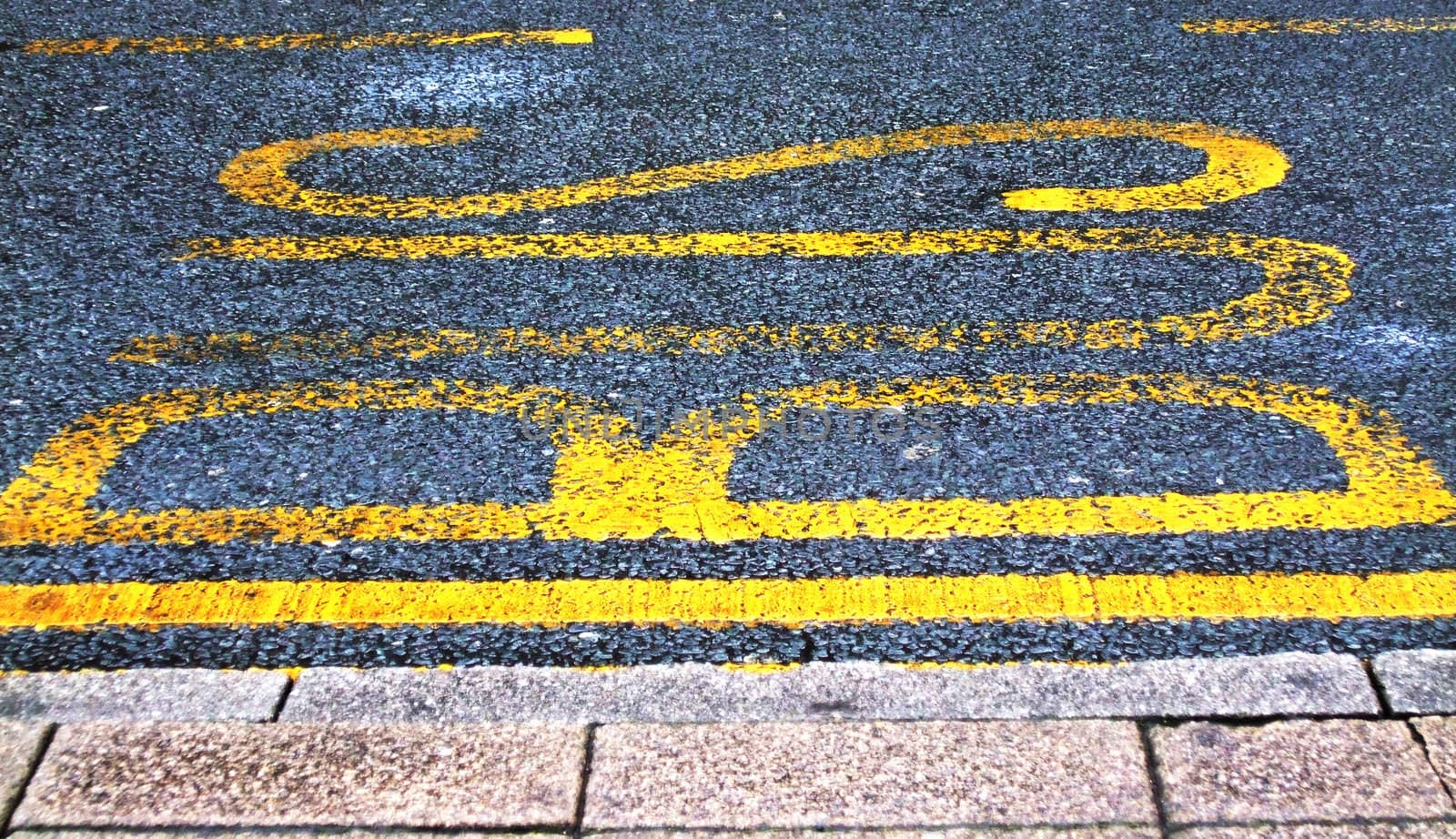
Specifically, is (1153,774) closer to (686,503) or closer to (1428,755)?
(1428,755)

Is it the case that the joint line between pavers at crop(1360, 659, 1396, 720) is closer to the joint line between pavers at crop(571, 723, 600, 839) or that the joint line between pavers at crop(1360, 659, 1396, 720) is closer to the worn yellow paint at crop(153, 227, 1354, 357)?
the worn yellow paint at crop(153, 227, 1354, 357)

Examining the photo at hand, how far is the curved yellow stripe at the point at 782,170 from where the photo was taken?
394 cm

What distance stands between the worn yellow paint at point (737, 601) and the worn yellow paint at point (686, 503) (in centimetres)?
15

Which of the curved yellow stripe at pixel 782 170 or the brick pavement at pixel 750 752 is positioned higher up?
the curved yellow stripe at pixel 782 170

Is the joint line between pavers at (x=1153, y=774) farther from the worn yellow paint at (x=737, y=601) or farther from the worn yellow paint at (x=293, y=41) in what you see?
the worn yellow paint at (x=293, y=41)

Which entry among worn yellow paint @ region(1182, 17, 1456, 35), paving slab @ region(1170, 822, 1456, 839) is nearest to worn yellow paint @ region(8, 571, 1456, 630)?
paving slab @ region(1170, 822, 1456, 839)

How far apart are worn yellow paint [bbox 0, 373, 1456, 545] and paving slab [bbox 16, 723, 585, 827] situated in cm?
56

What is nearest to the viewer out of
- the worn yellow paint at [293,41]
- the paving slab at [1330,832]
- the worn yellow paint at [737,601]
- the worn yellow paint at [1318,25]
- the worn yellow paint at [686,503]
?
the paving slab at [1330,832]

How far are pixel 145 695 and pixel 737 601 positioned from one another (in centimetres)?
103

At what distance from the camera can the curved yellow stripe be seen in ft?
12.9

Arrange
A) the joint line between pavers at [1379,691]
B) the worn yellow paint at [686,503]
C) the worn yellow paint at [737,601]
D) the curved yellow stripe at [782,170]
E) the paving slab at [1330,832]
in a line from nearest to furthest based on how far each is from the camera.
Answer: the paving slab at [1330,832] < the joint line between pavers at [1379,691] < the worn yellow paint at [737,601] < the worn yellow paint at [686,503] < the curved yellow stripe at [782,170]

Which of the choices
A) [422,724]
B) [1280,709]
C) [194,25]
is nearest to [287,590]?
[422,724]

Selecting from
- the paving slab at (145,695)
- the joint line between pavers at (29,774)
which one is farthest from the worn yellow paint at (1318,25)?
the joint line between pavers at (29,774)

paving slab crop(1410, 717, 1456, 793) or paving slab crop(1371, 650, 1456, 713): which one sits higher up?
paving slab crop(1371, 650, 1456, 713)
